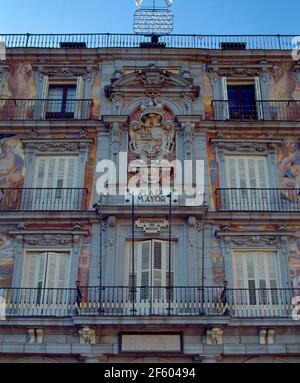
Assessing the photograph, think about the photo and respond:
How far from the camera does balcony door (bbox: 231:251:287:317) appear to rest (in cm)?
1664

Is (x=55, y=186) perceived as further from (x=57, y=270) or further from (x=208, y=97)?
(x=208, y=97)

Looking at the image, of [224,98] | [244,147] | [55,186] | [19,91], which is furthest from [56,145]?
[244,147]

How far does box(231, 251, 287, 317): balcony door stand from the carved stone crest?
419cm

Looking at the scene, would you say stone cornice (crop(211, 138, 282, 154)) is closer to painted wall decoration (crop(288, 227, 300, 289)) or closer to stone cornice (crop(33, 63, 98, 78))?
painted wall decoration (crop(288, 227, 300, 289))

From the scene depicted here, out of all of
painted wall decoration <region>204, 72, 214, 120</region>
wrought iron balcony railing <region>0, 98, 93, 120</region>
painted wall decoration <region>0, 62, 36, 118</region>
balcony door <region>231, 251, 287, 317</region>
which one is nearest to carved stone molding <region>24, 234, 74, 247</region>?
wrought iron balcony railing <region>0, 98, 93, 120</region>

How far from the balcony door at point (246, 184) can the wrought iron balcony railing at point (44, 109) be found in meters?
5.25

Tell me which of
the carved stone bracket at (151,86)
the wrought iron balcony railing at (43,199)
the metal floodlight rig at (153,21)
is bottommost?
the wrought iron balcony railing at (43,199)

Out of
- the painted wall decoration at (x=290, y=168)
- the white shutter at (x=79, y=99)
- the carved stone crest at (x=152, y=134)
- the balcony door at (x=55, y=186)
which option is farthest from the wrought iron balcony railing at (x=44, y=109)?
the painted wall decoration at (x=290, y=168)

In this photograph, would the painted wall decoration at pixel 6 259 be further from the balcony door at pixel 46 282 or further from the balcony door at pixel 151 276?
the balcony door at pixel 151 276

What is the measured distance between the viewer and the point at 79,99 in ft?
66.4

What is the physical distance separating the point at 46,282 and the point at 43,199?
9.00ft

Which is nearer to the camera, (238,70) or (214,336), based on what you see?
(214,336)

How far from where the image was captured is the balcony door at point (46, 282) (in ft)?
Result: 54.6

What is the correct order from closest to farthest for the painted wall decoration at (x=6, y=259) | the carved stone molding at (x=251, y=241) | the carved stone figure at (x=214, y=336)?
the carved stone figure at (x=214, y=336)
the painted wall decoration at (x=6, y=259)
the carved stone molding at (x=251, y=241)
